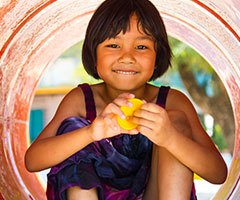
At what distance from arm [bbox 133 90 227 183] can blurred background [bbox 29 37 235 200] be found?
325 cm

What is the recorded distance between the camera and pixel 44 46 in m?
2.58

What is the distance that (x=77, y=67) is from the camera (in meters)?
7.21

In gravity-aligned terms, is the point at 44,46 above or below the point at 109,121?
above

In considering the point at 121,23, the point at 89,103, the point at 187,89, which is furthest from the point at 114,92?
the point at 187,89

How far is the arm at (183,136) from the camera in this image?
1.62 meters

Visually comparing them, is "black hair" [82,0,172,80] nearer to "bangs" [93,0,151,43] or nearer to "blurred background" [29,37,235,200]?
"bangs" [93,0,151,43]

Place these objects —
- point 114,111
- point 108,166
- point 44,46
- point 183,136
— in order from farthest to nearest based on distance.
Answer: point 44,46, point 108,166, point 183,136, point 114,111

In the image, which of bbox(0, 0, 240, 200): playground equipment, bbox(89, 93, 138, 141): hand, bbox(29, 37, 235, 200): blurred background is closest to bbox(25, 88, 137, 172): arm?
bbox(89, 93, 138, 141): hand

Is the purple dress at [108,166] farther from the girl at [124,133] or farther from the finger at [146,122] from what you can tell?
the finger at [146,122]

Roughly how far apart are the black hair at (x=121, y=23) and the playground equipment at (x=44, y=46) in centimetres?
29

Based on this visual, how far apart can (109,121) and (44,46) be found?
105cm

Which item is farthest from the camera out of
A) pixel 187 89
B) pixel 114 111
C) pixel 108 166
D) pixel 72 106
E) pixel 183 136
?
pixel 187 89

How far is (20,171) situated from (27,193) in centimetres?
9

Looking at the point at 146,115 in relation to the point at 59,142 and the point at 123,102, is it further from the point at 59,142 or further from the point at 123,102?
the point at 59,142
